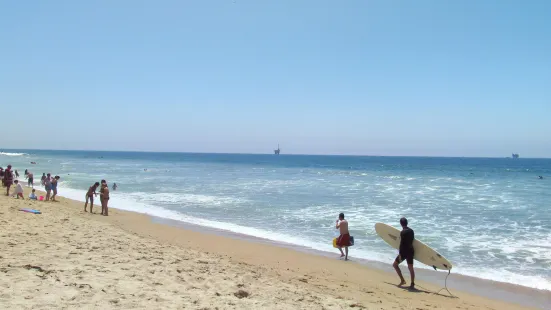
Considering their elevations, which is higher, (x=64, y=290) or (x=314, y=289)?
(x=64, y=290)

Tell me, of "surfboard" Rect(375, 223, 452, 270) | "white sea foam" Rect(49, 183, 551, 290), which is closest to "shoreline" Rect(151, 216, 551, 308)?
"white sea foam" Rect(49, 183, 551, 290)

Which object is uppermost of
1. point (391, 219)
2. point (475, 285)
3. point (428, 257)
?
point (428, 257)

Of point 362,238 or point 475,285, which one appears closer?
point 475,285

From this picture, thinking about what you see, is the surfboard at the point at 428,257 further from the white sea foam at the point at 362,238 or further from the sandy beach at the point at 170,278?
the white sea foam at the point at 362,238

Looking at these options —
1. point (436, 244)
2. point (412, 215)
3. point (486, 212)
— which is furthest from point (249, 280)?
point (486, 212)

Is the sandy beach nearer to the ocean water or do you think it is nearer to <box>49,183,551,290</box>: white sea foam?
<box>49,183,551,290</box>: white sea foam

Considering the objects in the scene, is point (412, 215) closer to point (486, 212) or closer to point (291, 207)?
point (486, 212)

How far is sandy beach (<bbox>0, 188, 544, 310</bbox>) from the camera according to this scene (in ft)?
16.9

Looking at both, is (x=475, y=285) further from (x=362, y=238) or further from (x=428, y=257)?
(x=362, y=238)

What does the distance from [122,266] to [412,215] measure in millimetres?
13894

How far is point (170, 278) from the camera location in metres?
6.28

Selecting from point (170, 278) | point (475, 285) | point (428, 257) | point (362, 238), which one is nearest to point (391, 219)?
point (362, 238)

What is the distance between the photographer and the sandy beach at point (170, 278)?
16.9 ft

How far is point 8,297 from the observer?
472cm
